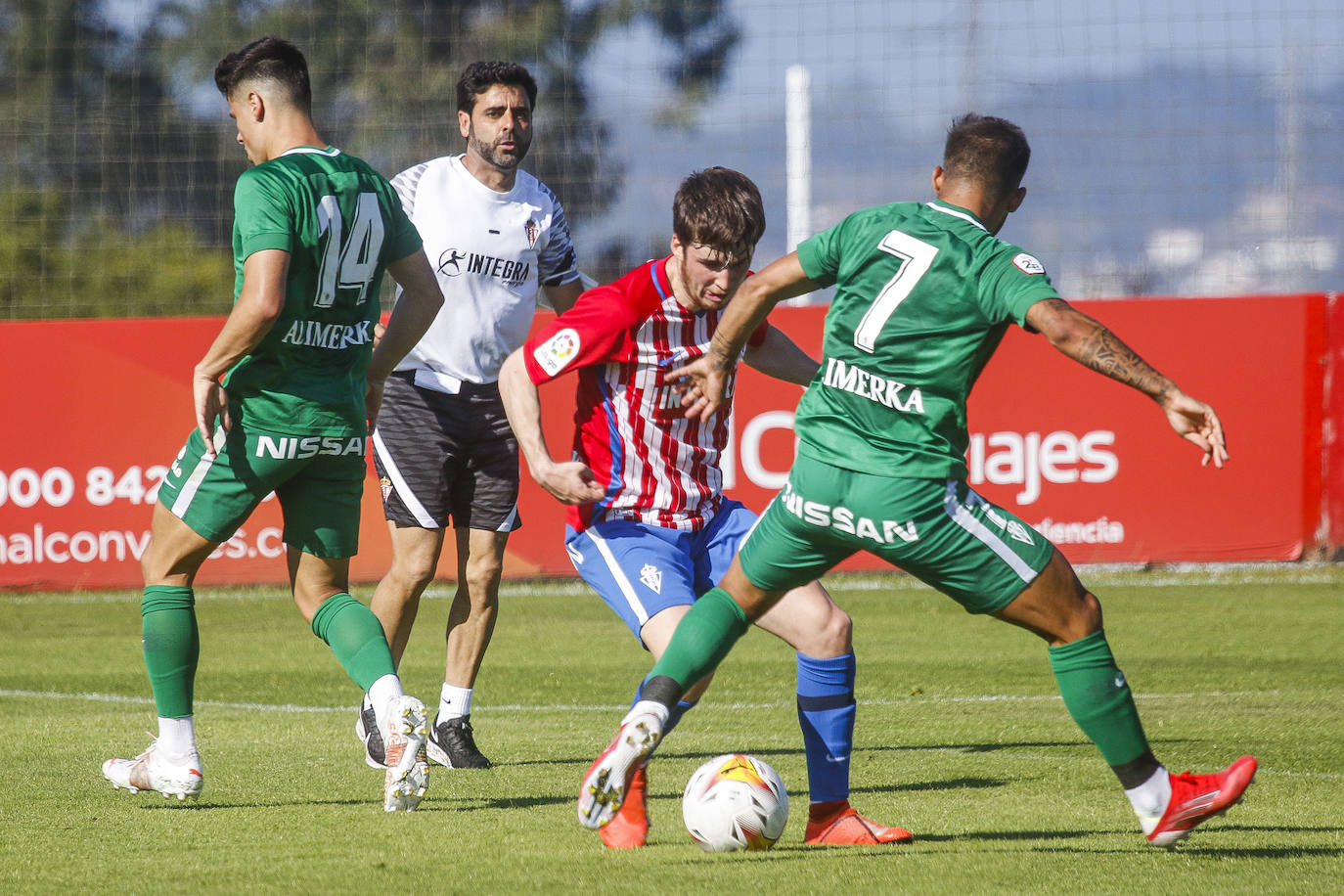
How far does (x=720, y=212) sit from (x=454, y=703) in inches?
89.3

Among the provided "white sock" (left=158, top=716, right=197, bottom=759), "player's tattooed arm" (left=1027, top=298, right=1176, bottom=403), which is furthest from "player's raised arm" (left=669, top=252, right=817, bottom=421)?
"white sock" (left=158, top=716, right=197, bottom=759)

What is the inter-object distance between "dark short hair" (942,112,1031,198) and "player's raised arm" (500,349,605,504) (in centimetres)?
119

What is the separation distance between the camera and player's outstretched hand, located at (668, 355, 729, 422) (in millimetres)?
4191

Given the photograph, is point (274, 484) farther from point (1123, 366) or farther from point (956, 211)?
point (1123, 366)

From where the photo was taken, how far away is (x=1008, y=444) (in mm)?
11570

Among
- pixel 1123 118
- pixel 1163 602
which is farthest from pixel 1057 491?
pixel 1123 118

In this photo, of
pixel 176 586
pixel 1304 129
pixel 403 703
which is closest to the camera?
pixel 403 703

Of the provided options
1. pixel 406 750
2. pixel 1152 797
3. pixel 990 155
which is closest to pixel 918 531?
pixel 1152 797

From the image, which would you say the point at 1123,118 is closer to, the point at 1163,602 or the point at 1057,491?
the point at 1057,491

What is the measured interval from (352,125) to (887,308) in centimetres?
1065

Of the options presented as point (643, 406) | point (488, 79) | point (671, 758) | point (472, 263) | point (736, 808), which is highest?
point (488, 79)

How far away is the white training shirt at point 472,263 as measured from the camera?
19.5 feet

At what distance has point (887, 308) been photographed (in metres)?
3.92

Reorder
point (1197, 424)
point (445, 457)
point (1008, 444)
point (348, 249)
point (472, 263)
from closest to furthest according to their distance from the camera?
point (1197, 424)
point (348, 249)
point (445, 457)
point (472, 263)
point (1008, 444)
